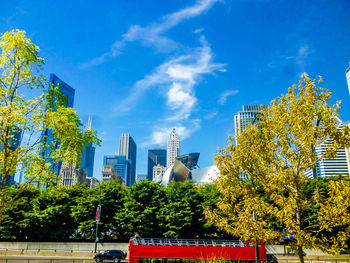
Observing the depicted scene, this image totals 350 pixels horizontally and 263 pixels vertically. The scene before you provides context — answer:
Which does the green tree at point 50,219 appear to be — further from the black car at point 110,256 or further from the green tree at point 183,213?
the green tree at point 183,213

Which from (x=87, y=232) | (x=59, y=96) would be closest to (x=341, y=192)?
(x=59, y=96)

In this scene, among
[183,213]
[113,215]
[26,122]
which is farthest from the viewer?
[113,215]

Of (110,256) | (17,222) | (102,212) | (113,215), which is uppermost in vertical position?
(102,212)

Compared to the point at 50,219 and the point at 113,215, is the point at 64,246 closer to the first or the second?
the point at 50,219

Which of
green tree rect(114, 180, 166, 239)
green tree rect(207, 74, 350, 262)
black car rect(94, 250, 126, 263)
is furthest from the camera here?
green tree rect(114, 180, 166, 239)

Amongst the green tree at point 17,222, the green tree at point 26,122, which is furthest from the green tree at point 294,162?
the green tree at point 17,222

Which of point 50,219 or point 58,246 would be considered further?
point 50,219

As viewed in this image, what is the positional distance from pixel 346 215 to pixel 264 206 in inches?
132

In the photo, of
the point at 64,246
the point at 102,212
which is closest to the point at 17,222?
the point at 64,246

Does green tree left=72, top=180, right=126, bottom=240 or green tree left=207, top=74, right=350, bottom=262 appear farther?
green tree left=72, top=180, right=126, bottom=240

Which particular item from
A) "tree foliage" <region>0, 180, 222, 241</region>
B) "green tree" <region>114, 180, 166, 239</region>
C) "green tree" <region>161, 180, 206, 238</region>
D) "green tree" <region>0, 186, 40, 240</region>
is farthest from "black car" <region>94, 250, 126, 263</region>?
"green tree" <region>0, 186, 40, 240</region>

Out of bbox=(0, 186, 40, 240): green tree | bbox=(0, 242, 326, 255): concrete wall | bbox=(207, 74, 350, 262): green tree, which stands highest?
bbox=(207, 74, 350, 262): green tree

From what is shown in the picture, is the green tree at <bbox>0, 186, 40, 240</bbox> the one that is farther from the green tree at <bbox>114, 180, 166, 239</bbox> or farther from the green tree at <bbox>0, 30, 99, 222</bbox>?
the green tree at <bbox>0, 30, 99, 222</bbox>

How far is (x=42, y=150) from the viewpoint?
13.5m
